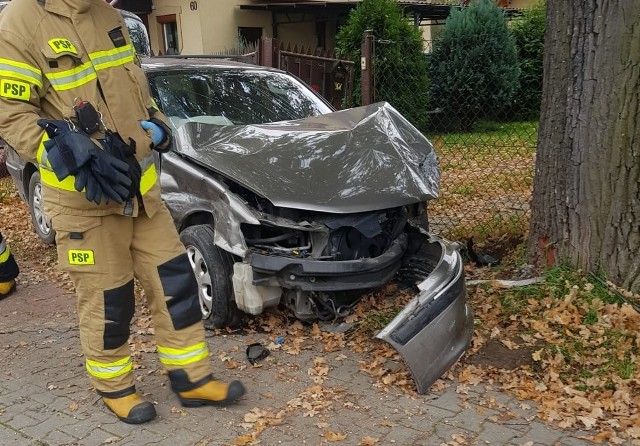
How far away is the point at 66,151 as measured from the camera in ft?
9.39

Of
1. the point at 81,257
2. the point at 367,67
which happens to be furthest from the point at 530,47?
the point at 81,257

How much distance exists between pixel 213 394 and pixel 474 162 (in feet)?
18.9

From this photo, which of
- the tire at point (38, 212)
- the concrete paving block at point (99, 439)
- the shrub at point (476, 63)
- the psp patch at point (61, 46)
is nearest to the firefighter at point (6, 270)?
the tire at point (38, 212)

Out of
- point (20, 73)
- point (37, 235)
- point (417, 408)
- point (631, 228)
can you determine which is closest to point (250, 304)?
point (417, 408)

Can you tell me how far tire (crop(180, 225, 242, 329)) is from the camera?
4.18 metres

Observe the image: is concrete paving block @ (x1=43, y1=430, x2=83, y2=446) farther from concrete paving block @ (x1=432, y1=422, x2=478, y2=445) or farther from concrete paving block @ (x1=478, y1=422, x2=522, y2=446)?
concrete paving block @ (x1=478, y1=422, x2=522, y2=446)

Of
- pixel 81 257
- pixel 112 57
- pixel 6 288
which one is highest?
pixel 112 57

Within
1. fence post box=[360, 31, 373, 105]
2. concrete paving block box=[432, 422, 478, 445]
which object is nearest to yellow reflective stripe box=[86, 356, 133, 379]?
concrete paving block box=[432, 422, 478, 445]

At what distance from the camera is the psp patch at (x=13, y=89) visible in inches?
115

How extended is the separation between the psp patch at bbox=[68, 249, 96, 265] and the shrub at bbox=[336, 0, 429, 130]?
6317 millimetres

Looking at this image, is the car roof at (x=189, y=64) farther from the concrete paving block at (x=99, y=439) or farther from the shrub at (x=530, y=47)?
the shrub at (x=530, y=47)

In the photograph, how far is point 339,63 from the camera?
25.2 ft

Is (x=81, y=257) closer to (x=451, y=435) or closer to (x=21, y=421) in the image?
(x=21, y=421)

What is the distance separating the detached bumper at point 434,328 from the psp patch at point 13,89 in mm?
2051
